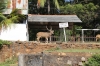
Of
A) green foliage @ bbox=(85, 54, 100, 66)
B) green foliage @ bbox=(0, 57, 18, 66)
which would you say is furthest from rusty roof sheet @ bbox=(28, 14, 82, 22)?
green foliage @ bbox=(85, 54, 100, 66)

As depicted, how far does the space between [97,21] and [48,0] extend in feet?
22.9

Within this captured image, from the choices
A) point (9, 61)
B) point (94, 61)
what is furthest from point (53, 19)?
point (94, 61)

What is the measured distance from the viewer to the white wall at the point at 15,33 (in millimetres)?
23922

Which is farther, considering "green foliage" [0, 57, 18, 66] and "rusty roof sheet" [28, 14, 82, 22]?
"rusty roof sheet" [28, 14, 82, 22]

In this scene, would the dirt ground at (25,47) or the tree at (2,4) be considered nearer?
the tree at (2,4)

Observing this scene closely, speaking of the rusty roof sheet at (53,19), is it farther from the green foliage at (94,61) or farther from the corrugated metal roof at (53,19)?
the green foliage at (94,61)

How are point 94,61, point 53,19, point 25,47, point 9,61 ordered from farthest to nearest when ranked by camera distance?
point 53,19 < point 25,47 < point 9,61 < point 94,61

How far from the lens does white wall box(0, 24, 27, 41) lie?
942 inches

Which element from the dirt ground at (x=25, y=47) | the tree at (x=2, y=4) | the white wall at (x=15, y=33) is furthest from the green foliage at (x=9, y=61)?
the tree at (x=2, y=4)

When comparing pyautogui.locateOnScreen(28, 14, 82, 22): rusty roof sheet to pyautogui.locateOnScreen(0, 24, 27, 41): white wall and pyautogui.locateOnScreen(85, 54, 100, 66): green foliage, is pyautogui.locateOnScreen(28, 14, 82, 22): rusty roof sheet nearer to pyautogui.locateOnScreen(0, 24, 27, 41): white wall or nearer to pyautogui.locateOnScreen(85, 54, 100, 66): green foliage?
pyautogui.locateOnScreen(0, 24, 27, 41): white wall

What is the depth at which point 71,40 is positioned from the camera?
23.9 meters

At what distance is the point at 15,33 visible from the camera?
2405cm

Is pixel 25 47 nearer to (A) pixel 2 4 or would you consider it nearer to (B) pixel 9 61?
(B) pixel 9 61

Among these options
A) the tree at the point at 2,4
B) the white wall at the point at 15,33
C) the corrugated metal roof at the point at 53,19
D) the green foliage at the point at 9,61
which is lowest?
the green foliage at the point at 9,61
